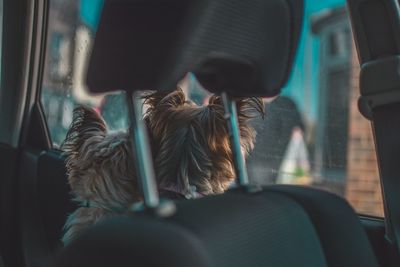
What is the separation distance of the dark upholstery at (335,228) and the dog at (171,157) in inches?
12.2

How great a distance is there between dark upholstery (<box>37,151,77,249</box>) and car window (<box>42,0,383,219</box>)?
2.00 feet

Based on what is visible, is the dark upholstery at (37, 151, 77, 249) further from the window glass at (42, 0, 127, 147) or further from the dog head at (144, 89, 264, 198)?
the dog head at (144, 89, 264, 198)

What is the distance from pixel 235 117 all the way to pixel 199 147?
0.47 meters

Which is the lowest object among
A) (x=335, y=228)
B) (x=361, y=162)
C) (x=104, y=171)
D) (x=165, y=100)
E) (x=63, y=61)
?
(x=335, y=228)

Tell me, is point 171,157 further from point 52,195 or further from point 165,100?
point 52,195

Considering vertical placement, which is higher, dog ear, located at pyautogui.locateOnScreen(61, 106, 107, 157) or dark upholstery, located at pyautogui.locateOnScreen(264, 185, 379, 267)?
dog ear, located at pyautogui.locateOnScreen(61, 106, 107, 157)

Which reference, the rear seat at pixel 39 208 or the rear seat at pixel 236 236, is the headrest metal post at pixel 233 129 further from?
the rear seat at pixel 39 208

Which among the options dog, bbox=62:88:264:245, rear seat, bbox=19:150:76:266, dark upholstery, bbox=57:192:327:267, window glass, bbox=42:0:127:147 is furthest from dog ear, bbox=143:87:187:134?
rear seat, bbox=19:150:76:266

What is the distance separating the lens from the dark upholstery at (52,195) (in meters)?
3.23

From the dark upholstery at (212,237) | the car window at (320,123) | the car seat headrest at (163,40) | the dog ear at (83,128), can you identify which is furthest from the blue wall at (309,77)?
the car seat headrest at (163,40)

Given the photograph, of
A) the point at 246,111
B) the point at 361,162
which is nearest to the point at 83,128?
the point at 246,111

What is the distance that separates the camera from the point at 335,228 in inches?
66.8

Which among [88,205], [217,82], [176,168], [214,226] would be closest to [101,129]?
[88,205]

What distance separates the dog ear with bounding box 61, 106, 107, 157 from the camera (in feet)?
7.84
